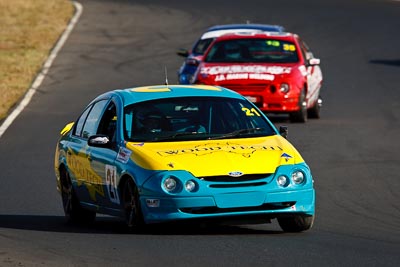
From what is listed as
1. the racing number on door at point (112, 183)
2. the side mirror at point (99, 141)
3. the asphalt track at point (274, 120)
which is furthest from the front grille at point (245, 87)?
the racing number on door at point (112, 183)

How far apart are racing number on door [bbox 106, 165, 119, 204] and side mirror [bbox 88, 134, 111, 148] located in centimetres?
20

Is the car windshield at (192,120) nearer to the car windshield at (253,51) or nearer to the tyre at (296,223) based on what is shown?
the tyre at (296,223)

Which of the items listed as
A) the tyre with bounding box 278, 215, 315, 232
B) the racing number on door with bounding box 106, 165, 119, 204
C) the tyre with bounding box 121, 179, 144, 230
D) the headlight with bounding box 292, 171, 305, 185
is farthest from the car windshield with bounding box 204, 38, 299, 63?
the headlight with bounding box 292, 171, 305, 185

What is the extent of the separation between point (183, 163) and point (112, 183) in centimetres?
101

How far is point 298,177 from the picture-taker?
10.6 meters

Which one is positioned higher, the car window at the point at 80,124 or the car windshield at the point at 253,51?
the car window at the point at 80,124

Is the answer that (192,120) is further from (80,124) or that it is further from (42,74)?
(42,74)

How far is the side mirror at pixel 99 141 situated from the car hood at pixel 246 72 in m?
10.0

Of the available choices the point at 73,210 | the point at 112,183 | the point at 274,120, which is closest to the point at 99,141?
the point at 112,183

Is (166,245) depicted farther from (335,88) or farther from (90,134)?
(335,88)

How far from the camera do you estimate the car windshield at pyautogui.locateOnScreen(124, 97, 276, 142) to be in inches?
444

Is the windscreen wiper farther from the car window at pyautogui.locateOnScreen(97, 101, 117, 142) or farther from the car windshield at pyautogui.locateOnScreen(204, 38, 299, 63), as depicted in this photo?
the car windshield at pyautogui.locateOnScreen(204, 38, 299, 63)

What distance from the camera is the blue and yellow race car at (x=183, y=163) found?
10.3 metres

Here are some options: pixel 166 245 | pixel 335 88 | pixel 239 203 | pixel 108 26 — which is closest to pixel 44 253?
pixel 166 245
